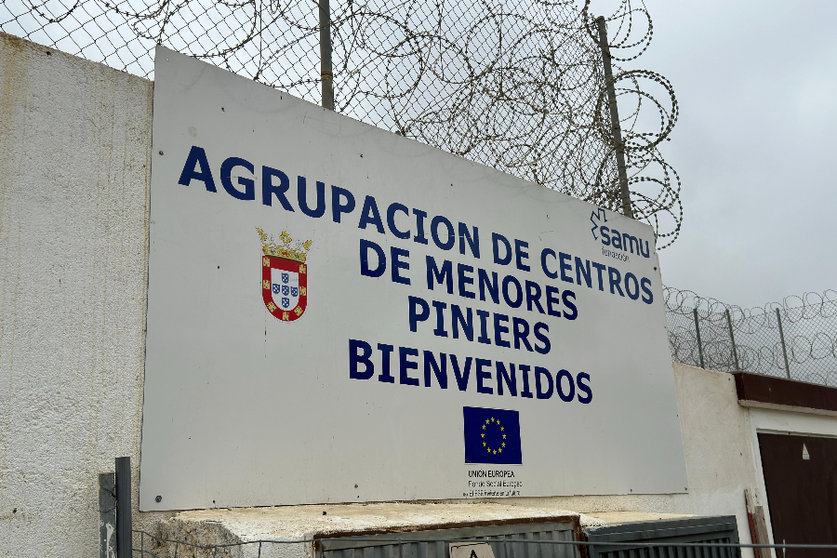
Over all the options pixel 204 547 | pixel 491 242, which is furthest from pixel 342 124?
pixel 204 547

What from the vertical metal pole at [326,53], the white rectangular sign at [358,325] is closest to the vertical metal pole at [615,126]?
the white rectangular sign at [358,325]

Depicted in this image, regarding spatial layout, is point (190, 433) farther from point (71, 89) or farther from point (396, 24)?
point (396, 24)

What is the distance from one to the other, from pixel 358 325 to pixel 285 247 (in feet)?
1.60

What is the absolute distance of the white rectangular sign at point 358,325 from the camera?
3.22 meters

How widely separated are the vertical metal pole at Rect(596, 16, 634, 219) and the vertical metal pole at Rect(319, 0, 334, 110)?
89.5 inches

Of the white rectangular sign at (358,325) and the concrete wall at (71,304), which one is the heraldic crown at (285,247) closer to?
the white rectangular sign at (358,325)

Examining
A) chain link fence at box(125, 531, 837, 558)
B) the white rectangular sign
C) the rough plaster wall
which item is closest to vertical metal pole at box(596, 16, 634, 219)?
the white rectangular sign

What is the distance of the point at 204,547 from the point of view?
2.71 m

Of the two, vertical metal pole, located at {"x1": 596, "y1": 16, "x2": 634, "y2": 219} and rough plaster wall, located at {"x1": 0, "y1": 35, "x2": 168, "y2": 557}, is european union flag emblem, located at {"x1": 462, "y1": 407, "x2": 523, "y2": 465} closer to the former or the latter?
rough plaster wall, located at {"x1": 0, "y1": 35, "x2": 168, "y2": 557}

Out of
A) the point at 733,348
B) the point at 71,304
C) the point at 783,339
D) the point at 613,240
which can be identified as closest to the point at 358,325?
the point at 71,304

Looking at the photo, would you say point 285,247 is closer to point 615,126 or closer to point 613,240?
point 613,240

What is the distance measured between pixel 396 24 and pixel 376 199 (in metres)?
0.93

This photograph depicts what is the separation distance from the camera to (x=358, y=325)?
3.78 metres

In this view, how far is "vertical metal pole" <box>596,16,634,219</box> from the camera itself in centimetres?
589
